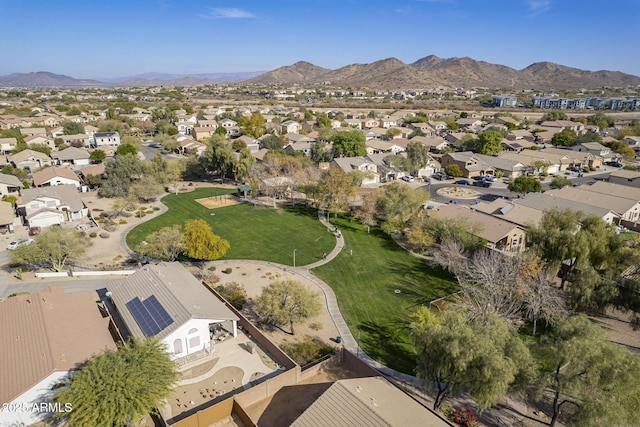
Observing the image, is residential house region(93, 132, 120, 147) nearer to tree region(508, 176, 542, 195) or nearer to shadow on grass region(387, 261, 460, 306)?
shadow on grass region(387, 261, 460, 306)

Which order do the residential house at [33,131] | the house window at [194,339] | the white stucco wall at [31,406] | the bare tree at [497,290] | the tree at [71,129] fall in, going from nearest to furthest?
the white stucco wall at [31,406] → the house window at [194,339] → the bare tree at [497,290] → the residential house at [33,131] → the tree at [71,129]

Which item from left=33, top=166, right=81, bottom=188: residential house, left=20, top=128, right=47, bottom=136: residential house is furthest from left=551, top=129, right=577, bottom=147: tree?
left=20, top=128, right=47, bottom=136: residential house

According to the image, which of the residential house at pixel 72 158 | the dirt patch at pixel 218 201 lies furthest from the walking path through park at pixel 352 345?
the residential house at pixel 72 158

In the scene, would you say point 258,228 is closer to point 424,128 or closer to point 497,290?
point 497,290

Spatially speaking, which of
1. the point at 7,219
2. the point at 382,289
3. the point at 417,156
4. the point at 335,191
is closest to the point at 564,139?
the point at 417,156

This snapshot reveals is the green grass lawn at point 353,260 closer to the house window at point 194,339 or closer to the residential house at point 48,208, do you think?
the residential house at point 48,208

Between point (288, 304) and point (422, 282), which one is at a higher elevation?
point (288, 304)

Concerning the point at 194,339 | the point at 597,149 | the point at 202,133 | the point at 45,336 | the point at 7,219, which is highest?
the point at 202,133
